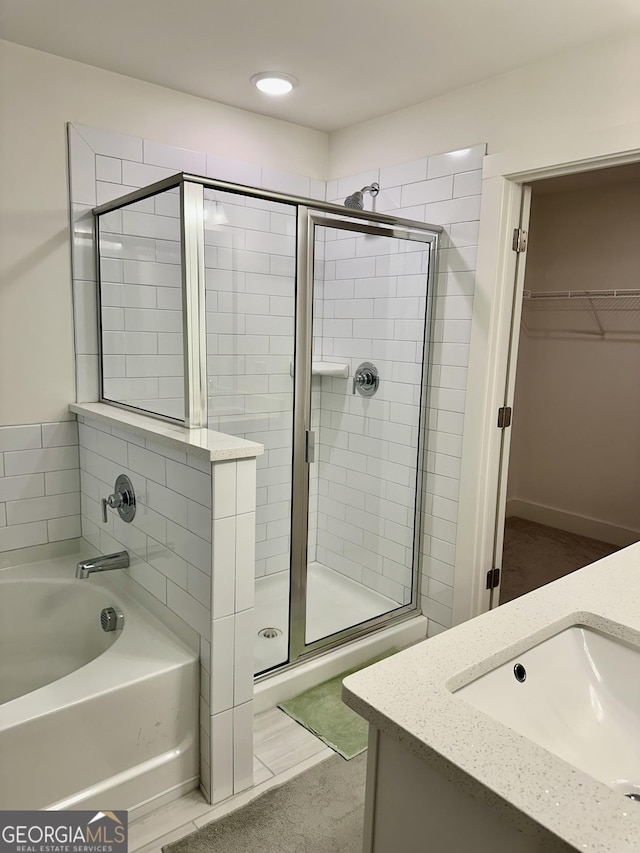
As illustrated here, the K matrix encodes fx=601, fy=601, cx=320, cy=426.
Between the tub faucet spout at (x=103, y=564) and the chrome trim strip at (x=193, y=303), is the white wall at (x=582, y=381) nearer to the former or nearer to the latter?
the chrome trim strip at (x=193, y=303)

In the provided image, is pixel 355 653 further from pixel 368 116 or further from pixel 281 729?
pixel 368 116

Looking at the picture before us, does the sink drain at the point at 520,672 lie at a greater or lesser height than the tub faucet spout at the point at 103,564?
greater

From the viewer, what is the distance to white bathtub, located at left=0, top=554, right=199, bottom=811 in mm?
1546

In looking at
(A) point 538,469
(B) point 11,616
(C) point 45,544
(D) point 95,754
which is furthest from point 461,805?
(A) point 538,469

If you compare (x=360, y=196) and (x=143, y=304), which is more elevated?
(x=360, y=196)

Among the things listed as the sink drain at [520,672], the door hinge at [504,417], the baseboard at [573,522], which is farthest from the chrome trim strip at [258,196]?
the baseboard at [573,522]

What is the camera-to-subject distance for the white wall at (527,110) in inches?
78.0

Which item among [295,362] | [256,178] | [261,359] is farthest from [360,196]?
[295,362]

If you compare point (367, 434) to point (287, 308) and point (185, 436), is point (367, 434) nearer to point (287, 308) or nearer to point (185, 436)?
point (287, 308)

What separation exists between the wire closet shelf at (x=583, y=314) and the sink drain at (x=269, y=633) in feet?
9.42

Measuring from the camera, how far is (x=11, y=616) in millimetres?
2246

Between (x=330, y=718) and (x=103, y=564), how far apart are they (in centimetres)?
100

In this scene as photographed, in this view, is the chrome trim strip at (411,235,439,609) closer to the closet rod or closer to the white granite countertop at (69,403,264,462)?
the white granite countertop at (69,403,264,462)

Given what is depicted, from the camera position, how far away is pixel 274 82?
240cm
